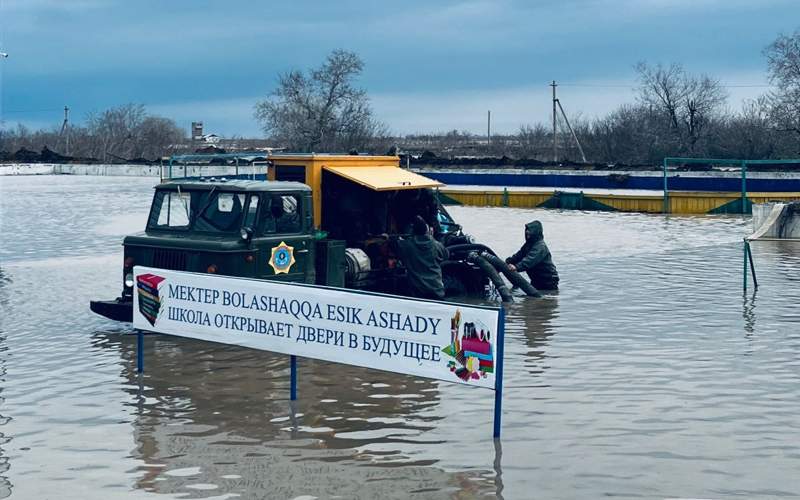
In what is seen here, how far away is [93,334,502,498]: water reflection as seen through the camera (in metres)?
8.63

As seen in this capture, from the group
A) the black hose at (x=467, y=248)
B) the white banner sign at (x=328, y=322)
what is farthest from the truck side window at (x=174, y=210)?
the black hose at (x=467, y=248)

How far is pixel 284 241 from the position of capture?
1484 centimetres

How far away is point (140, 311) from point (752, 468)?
6455 mm

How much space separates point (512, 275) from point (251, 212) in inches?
216

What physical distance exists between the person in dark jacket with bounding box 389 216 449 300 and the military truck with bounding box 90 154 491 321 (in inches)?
22.9

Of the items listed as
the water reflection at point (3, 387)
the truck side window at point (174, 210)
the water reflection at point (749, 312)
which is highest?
the truck side window at point (174, 210)

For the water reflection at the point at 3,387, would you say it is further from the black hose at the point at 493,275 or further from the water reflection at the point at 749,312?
the water reflection at the point at 749,312

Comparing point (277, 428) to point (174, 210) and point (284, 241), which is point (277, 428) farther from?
point (174, 210)

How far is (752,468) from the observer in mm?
8984

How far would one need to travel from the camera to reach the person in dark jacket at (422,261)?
16672 millimetres

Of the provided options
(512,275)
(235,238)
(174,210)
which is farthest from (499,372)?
(512,275)

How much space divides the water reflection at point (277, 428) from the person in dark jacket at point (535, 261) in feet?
21.2

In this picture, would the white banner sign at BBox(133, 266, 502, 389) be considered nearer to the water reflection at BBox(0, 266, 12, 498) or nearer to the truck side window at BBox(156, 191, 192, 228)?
the water reflection at BBox(0, 266, 12, 498)

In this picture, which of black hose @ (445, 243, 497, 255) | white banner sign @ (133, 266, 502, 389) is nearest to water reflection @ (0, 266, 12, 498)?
white banner sign @ (133, 266, 502, 389)
